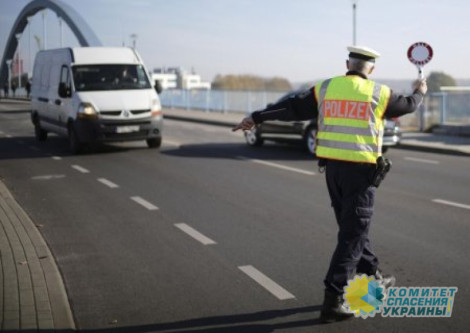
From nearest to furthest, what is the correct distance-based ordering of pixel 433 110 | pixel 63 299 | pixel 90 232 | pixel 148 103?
pixel 63 299
pixel 90 232
pixel 148 103
pixel 433 110

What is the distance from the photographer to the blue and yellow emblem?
4492mm

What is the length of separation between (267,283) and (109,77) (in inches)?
443

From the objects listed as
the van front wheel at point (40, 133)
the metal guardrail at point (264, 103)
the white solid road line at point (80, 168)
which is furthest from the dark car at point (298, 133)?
the van front wheel at point (40, 133)

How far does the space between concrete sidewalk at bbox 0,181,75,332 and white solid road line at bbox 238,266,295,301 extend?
5.11 ft

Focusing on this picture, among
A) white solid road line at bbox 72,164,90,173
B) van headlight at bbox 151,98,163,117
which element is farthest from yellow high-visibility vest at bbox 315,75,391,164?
van headlight at bbox 151,98,163,117

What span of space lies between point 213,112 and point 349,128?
96.8 ft

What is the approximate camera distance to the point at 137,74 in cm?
1595

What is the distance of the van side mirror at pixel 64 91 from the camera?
1525 cm

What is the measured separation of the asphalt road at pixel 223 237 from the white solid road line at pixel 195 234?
23 mm

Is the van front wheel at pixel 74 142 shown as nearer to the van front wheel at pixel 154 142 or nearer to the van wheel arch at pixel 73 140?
the van wheel arch at pixel 73 140

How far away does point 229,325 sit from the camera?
4.43 m

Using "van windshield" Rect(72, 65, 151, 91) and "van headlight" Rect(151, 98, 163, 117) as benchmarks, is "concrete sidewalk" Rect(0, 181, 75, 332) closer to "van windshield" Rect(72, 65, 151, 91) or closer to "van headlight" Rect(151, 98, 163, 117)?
"van headlight" Rect(151, 98, 163, 117)

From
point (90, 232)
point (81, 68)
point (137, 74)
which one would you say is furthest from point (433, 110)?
point (90, 232)

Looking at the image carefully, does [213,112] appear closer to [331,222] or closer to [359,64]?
[331,222]
